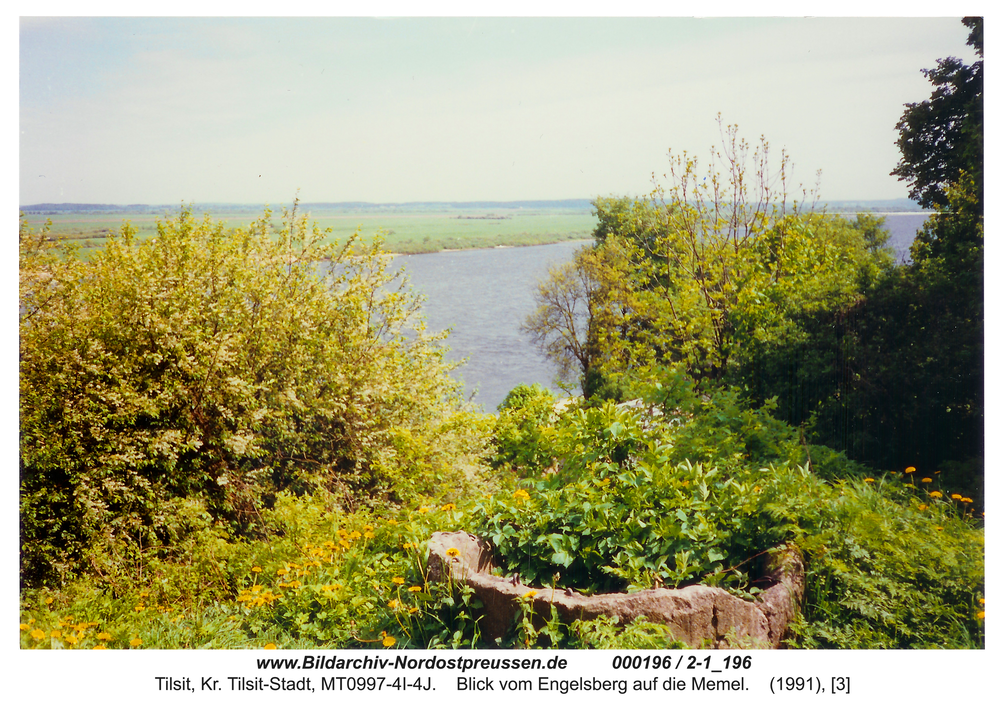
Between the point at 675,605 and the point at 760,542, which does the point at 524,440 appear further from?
the point at 675,605

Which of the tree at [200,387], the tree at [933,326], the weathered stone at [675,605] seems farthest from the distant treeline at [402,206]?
the weathered stone at [675,605]

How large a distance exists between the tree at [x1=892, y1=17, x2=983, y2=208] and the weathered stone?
12.7 feet

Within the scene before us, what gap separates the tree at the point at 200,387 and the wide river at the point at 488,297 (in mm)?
1246

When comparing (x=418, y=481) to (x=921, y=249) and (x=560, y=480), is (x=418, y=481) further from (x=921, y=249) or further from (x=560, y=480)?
(x=921, y=249)

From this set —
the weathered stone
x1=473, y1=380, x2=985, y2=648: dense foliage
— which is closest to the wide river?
x1=473, y1=380, x2=985, y2=648: dense foliage

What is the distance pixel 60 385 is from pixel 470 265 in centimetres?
505

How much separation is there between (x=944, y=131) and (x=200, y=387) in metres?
6.73

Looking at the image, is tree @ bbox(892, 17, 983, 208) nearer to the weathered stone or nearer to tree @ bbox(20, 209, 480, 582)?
the weathered stone

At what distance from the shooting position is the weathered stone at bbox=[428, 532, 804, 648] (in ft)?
10.0

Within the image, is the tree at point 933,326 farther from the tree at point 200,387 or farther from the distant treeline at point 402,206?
the tree at point 200,387

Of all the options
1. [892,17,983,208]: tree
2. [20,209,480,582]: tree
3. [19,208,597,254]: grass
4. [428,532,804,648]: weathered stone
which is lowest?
[428,532,804,648]: weathered stone

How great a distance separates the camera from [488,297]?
32.0 ft

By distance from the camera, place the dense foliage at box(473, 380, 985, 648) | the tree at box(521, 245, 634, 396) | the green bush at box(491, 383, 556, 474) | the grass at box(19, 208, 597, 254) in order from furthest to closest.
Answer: the tree at box(521, 245, 634, 396)
the green bush at box(491, 383, 556, 474)
the grass at box(19, 208, 597, 254)
the dense foliage at box(473, 380, 985, 648)

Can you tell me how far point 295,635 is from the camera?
3.73 metres
